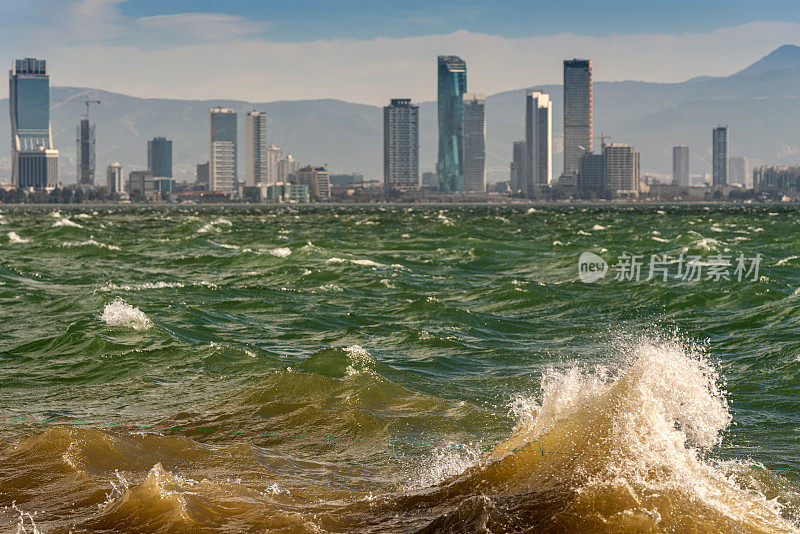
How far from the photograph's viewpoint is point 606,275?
108 feet

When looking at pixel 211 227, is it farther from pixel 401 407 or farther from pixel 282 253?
pixel 401 407

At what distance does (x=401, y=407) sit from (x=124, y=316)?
958cm

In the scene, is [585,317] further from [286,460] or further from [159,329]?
[286,460]

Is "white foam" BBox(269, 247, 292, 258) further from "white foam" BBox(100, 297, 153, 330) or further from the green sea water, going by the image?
"white foam" BBox(100, 297, 153, 330)

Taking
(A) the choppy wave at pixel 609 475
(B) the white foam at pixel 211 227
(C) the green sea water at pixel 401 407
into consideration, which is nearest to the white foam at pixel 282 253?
(C) the green sea water at pixel 401 407

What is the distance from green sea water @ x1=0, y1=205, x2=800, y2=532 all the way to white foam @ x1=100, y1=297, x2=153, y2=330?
0.09 m

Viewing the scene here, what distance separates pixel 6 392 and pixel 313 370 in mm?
4739

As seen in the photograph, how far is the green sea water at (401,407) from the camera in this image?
812 centimetres

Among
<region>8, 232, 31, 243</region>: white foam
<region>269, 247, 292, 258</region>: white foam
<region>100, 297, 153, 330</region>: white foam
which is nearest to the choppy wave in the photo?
<region>100, 297, 153, 330</region>: white foam

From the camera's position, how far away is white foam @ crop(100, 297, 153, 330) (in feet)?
65.3

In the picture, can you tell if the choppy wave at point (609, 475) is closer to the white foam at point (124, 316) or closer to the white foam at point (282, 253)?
the white foam at point (124, 316)

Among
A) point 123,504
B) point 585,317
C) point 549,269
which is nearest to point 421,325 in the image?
point 585,317

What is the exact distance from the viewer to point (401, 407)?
1352 centimetres

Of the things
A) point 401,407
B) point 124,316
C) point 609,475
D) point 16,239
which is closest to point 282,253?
point 124,316
